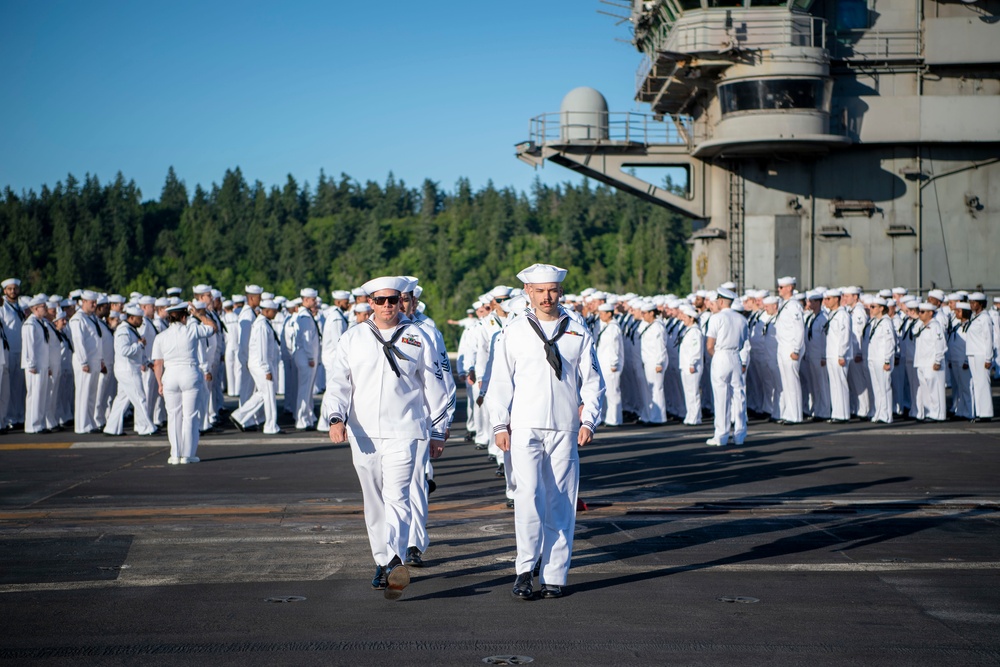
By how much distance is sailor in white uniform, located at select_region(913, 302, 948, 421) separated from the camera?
20.4 metres

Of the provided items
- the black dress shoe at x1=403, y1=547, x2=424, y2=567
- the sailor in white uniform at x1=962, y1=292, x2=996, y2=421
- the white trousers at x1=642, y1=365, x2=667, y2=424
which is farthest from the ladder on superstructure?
the black dress shoe at x1=403, y1=547, x2=424, y2=567

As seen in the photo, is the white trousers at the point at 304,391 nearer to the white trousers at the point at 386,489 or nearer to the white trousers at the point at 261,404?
the white trousers at the point at 261,404

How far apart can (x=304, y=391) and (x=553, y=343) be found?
42.3 ft

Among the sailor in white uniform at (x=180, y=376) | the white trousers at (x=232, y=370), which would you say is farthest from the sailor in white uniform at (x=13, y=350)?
the sailor in white uniform at (x=180, y=376)

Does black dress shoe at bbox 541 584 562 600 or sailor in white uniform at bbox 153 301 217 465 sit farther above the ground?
sailor in white uniform at bbox 153 301 217 465

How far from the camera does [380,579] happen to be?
25.1 feet

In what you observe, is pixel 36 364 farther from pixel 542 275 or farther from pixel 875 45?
pixel 875 45

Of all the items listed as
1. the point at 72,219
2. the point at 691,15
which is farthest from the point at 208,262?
the point at 691,15

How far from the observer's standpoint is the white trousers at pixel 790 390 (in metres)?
20.1

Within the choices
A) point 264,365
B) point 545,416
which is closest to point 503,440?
point 545,416

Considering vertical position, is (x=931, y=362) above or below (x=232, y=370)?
above

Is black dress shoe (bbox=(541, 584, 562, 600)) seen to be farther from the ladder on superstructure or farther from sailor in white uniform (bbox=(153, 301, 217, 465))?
the ladder on superstructure

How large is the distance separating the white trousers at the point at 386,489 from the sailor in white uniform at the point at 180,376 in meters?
7.23

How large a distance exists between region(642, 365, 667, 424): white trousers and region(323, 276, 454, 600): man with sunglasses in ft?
41.6
